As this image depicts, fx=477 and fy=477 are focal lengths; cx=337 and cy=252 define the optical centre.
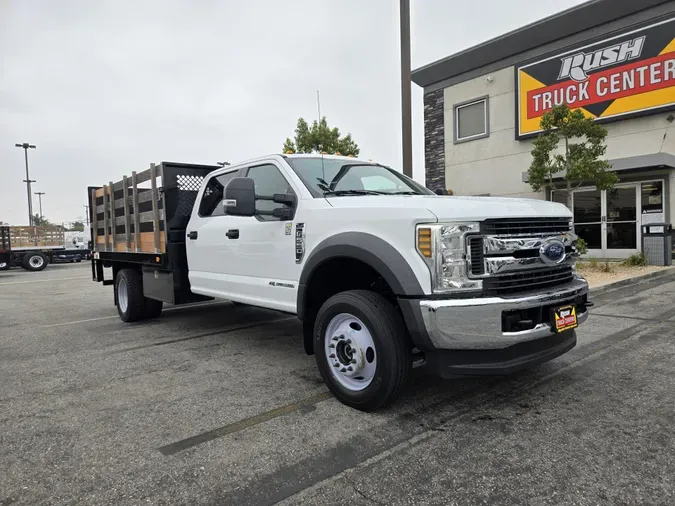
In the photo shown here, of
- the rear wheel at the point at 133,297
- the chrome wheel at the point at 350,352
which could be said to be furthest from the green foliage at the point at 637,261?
the rear wheel at the point at 133,297

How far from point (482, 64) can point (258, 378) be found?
15.9 metres

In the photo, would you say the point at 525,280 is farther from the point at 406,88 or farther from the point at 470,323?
the point at 406,88

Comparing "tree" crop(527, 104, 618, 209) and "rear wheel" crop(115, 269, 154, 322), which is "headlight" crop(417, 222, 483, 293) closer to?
"rear wheel" crop(115, 269, 154, 322)

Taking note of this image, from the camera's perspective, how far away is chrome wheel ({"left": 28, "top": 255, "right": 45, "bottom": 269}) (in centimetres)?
2136

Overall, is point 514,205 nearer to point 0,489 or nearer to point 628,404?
point 628,404

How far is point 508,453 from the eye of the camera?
2688mm

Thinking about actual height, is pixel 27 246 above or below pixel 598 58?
below

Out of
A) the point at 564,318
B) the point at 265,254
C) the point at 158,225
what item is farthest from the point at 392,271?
the point at 158,225

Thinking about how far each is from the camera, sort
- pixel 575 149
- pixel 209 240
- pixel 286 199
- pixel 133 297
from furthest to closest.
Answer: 1. pixel 575 149
2. pixel 133 297
3. pixel 209 240
4. pixel 286 199

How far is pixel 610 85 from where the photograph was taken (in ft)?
45.3

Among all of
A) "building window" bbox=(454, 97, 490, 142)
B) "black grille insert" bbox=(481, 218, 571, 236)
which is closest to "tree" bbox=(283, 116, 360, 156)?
"building window" bbox=(454, 97, 490, 142)

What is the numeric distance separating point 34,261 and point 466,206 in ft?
76.9

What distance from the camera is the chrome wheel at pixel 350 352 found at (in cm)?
329

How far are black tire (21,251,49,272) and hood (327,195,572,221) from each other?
2228cm
